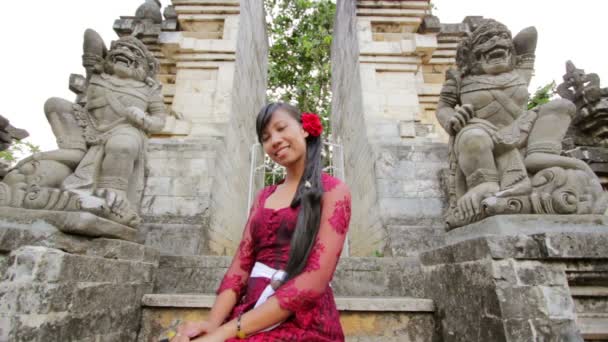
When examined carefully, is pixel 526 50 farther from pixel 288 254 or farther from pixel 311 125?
pixel 288 254

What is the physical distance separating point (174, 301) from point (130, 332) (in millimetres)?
380

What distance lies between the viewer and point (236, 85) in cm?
535

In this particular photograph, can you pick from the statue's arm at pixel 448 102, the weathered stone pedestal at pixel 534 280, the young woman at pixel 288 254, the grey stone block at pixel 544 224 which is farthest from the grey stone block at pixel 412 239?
the young woman at pixel 288 254

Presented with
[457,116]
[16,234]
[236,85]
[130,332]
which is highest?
[236,85]

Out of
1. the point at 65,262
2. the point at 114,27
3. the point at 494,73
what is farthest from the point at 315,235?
the point at 114,27

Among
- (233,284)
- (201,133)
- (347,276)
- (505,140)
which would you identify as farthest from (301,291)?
(201,133)

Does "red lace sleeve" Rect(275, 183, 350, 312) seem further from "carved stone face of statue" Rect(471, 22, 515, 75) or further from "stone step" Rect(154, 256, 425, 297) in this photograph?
"carved stone face of statue" Rect(471, 22, 515, 75)

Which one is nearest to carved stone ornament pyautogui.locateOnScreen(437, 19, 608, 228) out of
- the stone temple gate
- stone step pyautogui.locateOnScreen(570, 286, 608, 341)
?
the stone temple gate

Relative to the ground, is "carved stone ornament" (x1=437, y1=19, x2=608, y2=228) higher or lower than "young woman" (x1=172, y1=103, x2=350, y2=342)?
higher

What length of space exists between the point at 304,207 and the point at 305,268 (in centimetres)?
25

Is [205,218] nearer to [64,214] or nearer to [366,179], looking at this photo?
[64,214]

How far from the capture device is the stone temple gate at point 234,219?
1895 millimetres

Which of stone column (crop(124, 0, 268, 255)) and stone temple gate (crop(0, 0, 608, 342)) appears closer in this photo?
stone temple gate (crop(0, 0, 608, 342))

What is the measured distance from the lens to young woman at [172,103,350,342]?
1.23 metres
